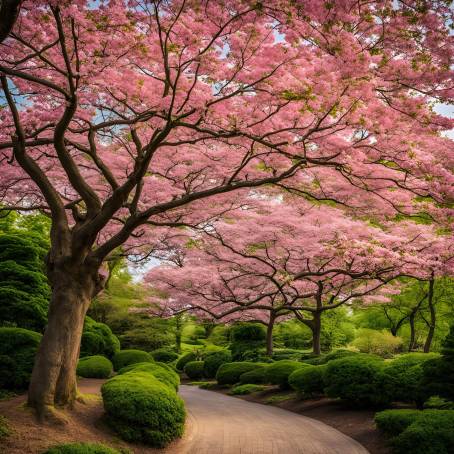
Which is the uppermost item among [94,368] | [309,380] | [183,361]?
[309,380]

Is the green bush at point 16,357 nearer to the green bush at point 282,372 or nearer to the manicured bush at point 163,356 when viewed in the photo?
the green bush at point 282,372

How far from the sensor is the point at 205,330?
147 feet

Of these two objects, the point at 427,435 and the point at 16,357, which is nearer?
the point at 427,435

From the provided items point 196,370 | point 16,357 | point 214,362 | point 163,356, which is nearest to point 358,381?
point 16,357

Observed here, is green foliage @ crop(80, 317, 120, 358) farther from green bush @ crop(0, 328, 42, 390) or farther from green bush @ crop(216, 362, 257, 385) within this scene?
green bush @ crop(0, 328, 42, 390)

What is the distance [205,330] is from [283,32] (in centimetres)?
4061

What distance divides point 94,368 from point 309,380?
27.2ft

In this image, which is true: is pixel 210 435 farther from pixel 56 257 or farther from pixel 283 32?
pixel 283 32

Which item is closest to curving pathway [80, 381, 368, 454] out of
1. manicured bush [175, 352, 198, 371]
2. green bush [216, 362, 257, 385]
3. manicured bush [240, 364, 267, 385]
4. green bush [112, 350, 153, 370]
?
manicured bush [240, 364, 267, 385]

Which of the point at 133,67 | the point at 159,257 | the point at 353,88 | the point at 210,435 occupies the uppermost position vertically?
the point at 133,67

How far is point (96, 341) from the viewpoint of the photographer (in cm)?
1880

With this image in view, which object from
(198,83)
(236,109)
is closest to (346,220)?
(236,109)

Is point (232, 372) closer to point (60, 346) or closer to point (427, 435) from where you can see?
point (60, 346)

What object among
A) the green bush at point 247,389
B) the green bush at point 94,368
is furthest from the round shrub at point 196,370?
the green bush at point 94,368
